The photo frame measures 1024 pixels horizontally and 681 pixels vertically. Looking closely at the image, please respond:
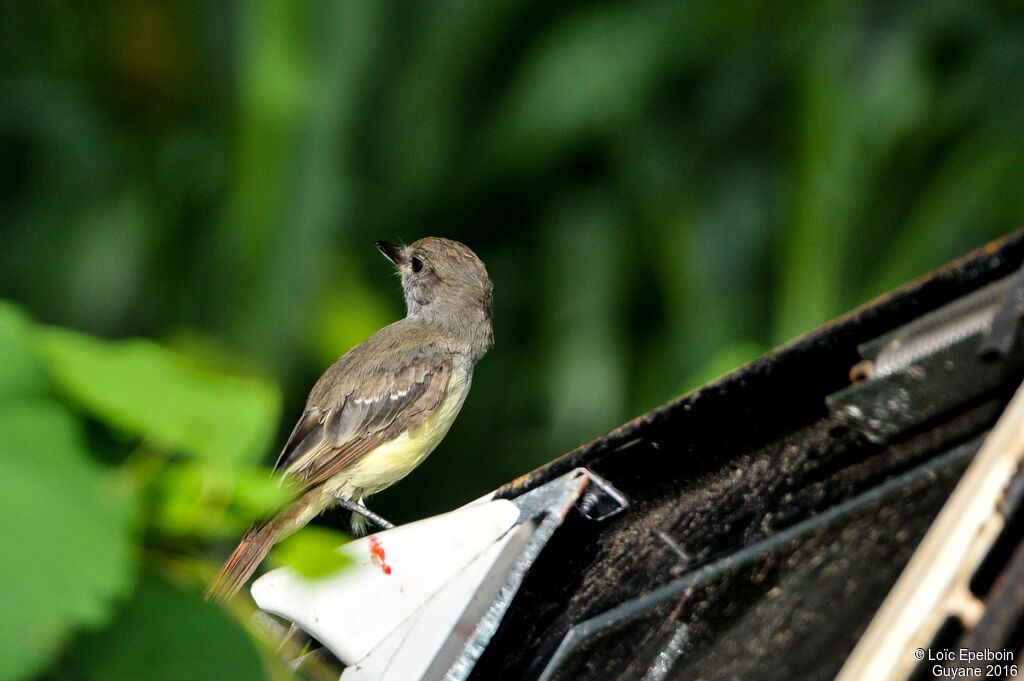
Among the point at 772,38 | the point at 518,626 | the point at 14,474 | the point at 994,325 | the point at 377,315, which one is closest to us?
the point at 14,474

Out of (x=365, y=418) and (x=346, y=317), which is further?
(x=346, y=317)

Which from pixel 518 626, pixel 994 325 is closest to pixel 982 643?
pixel 994 325

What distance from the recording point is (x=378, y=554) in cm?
215

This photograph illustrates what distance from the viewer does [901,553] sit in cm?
197

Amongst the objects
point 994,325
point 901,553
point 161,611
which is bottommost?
point 161,611

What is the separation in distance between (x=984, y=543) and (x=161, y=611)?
1.02 m

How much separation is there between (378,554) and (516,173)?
5.31 metres

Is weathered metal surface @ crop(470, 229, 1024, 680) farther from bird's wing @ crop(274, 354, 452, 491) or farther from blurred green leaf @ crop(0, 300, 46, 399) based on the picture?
bird's wing @ crop(274, 354, 452, 491)

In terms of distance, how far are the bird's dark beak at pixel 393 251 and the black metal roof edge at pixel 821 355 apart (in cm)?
388

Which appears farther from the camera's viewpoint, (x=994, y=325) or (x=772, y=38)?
(x=772, y=38)

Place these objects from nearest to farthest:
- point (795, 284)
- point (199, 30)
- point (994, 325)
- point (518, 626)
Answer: point (994, 325)
point (518, 626)
point (795, 284)
point (199, 30)

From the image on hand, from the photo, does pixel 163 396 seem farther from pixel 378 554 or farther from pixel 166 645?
pixel 378 554

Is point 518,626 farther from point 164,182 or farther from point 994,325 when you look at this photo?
point 164,182

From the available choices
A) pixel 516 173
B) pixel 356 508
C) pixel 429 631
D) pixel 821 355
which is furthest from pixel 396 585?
pixel 516 173
